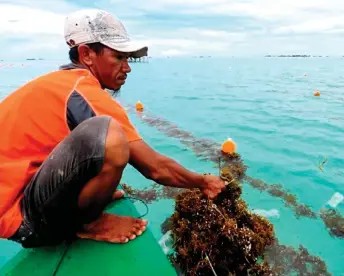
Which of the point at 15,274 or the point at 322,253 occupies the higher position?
the point at 15,274

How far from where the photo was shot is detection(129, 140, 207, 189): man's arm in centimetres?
240

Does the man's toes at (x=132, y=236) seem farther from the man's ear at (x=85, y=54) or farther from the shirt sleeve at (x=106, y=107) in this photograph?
the man's ear at (x=85, y=54)

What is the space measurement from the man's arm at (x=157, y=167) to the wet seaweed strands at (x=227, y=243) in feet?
3.50

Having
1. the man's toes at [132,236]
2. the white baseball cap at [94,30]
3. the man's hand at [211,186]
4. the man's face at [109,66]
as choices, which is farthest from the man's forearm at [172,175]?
the white baseball cap at [94,30]

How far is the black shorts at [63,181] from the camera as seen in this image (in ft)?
6.69

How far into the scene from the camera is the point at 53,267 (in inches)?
90.8

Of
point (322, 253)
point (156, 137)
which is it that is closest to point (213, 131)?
point (156, 137)

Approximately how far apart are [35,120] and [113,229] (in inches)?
41.0

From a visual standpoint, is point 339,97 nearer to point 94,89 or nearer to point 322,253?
point 322,253

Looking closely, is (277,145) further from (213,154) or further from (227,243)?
(227,243)

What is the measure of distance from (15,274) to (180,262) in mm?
1952

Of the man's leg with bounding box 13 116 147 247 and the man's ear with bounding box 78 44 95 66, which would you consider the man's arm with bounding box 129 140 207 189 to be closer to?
the man's leg with bounding box 13 116 147 247

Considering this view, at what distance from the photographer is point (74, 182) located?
2121 millimetres

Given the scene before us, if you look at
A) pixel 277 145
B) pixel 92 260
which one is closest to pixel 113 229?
pixel 92 260
